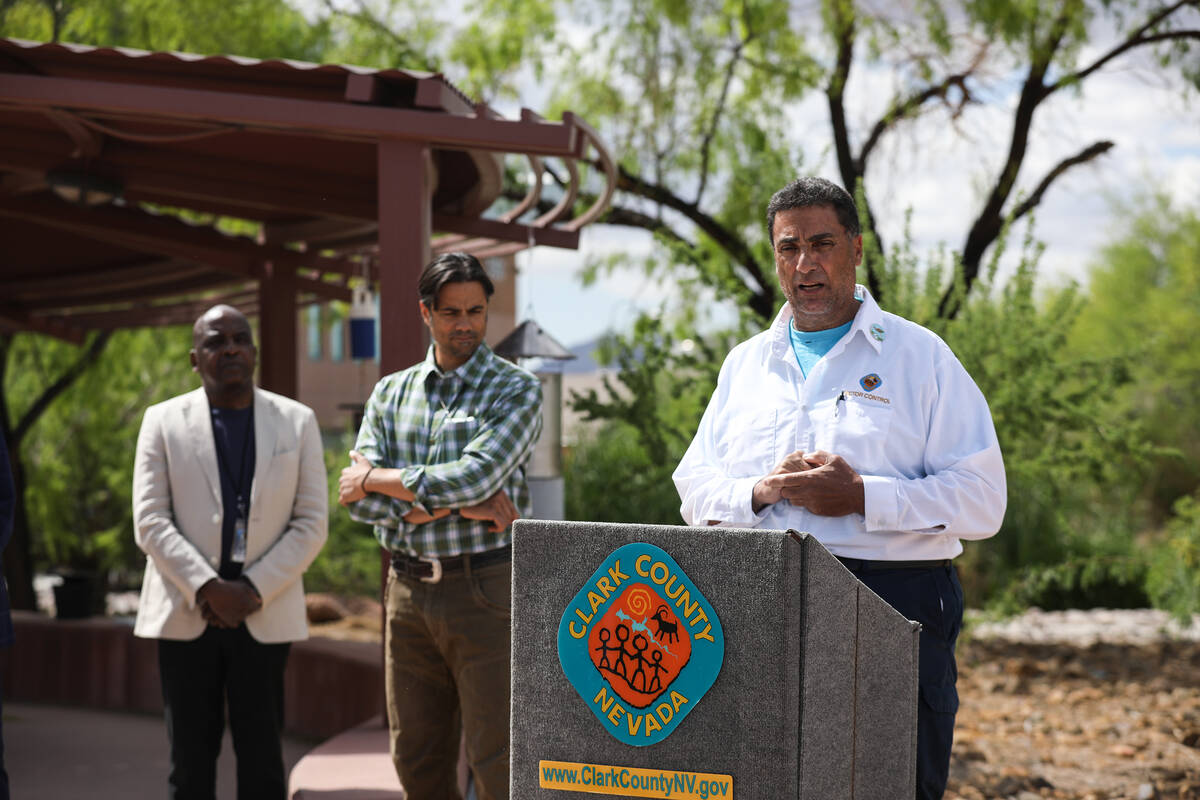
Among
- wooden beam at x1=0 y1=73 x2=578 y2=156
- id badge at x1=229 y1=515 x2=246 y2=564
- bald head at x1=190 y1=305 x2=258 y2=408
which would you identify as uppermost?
wooden beam at x1=0 y1=73 x2=578 y2=156

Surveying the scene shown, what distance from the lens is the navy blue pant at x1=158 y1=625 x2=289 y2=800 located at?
423cm

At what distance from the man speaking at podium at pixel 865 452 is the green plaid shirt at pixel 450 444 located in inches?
40.4

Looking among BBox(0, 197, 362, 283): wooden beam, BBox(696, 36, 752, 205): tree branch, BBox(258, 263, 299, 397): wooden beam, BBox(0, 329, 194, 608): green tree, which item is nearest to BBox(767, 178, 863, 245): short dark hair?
BBox(0, 197, 362, 283): wooden beam

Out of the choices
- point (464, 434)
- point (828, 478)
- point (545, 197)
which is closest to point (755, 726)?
point (828, 478)

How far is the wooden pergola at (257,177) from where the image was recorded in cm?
474

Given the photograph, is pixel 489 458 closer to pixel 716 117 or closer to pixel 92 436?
pixel 716 117

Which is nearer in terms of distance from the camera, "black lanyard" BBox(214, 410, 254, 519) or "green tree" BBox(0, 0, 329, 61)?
"black lanyard" BBox(214, 410, 254, 519)

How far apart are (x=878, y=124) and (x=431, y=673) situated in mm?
8179

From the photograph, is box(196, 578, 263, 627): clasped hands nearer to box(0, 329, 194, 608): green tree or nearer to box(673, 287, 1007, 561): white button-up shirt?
box(673, 287, 1007, 561): white button-up shirt

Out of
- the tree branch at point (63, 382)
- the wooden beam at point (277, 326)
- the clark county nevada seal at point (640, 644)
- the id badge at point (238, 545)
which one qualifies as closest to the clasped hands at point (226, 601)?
the id badge at point (238, 545)

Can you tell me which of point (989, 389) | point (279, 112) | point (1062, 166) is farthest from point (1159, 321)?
point (279, 112)

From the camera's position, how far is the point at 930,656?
2.58 m

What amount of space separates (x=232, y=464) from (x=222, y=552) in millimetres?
303

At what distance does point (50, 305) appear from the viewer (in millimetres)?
10359
